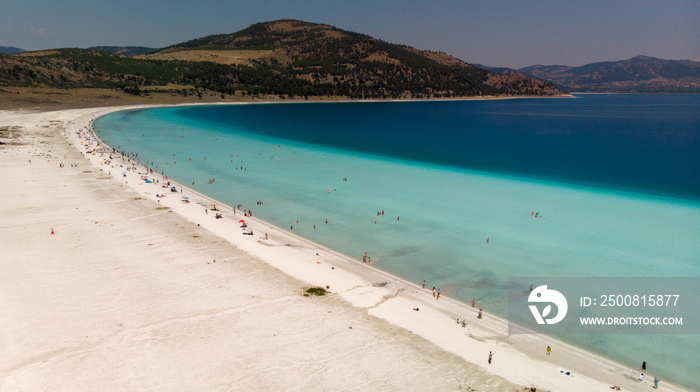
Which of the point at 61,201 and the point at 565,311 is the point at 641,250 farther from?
the point at 61,201

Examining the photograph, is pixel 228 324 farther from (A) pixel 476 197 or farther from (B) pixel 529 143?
(B) pixel 529 143

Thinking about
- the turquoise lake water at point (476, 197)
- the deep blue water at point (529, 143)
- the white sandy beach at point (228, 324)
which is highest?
the deep blue water at point (529, 143)

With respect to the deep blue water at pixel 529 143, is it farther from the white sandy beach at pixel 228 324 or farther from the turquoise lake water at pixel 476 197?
the white sandy beach at pixel 228 324

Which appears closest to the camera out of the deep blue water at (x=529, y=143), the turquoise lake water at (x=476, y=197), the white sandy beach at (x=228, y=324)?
the white sandy beach at (x=228, y=324)

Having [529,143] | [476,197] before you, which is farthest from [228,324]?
[529,143]

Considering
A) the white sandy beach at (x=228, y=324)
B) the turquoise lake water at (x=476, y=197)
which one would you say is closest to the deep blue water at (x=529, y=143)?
the turquoise lake water at (x=476, y=197)

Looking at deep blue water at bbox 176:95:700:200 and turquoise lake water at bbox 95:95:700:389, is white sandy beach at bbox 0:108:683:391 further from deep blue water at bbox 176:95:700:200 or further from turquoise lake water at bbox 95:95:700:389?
deep blue water at bbox 176:95:700:200
